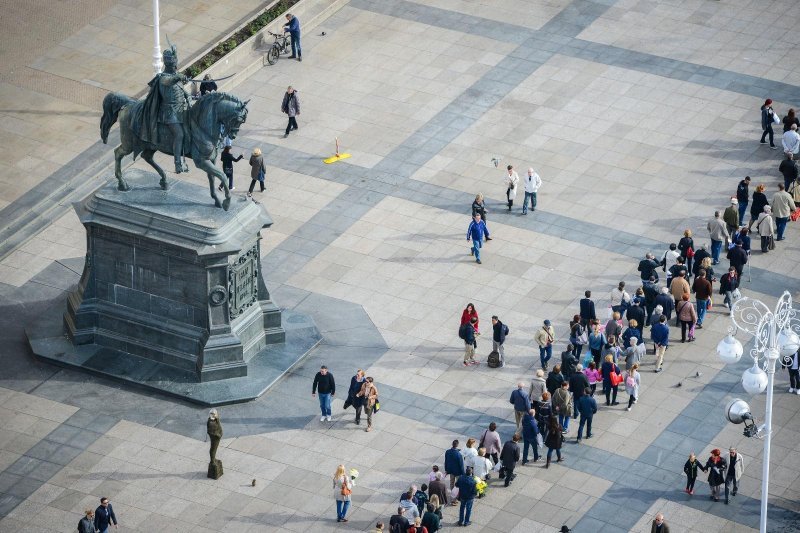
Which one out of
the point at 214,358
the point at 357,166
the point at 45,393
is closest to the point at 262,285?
the point at 214,358

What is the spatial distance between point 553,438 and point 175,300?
1018 centimetres

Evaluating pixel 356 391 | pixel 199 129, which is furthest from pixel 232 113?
pixel 356 391

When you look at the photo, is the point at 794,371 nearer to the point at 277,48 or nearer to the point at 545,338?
the point at 545,338

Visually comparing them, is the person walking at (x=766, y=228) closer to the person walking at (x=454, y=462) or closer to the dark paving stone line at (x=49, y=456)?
the person walking at (x=454, y=462)

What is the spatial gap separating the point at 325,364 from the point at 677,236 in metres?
12.2

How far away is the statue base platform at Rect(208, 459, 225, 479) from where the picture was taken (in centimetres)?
4403

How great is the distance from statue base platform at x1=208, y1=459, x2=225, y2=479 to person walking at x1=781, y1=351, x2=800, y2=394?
14325mm

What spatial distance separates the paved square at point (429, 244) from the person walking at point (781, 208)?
0.50 meters

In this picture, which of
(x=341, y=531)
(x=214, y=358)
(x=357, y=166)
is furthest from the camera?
(x=357, y=166)

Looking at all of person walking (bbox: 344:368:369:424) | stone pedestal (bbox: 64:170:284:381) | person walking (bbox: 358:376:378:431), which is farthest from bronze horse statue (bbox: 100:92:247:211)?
person walking (bbox: 358:376:378:431)

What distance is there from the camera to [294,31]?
62188 mm

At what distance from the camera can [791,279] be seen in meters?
52.5

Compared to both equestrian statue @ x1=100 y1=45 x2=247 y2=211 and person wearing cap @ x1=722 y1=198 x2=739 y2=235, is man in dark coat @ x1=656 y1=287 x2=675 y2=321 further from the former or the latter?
equestrian statue @ x1=100 y1=45 x2=247 y2=211

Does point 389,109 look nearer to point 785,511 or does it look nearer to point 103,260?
point 103,260
